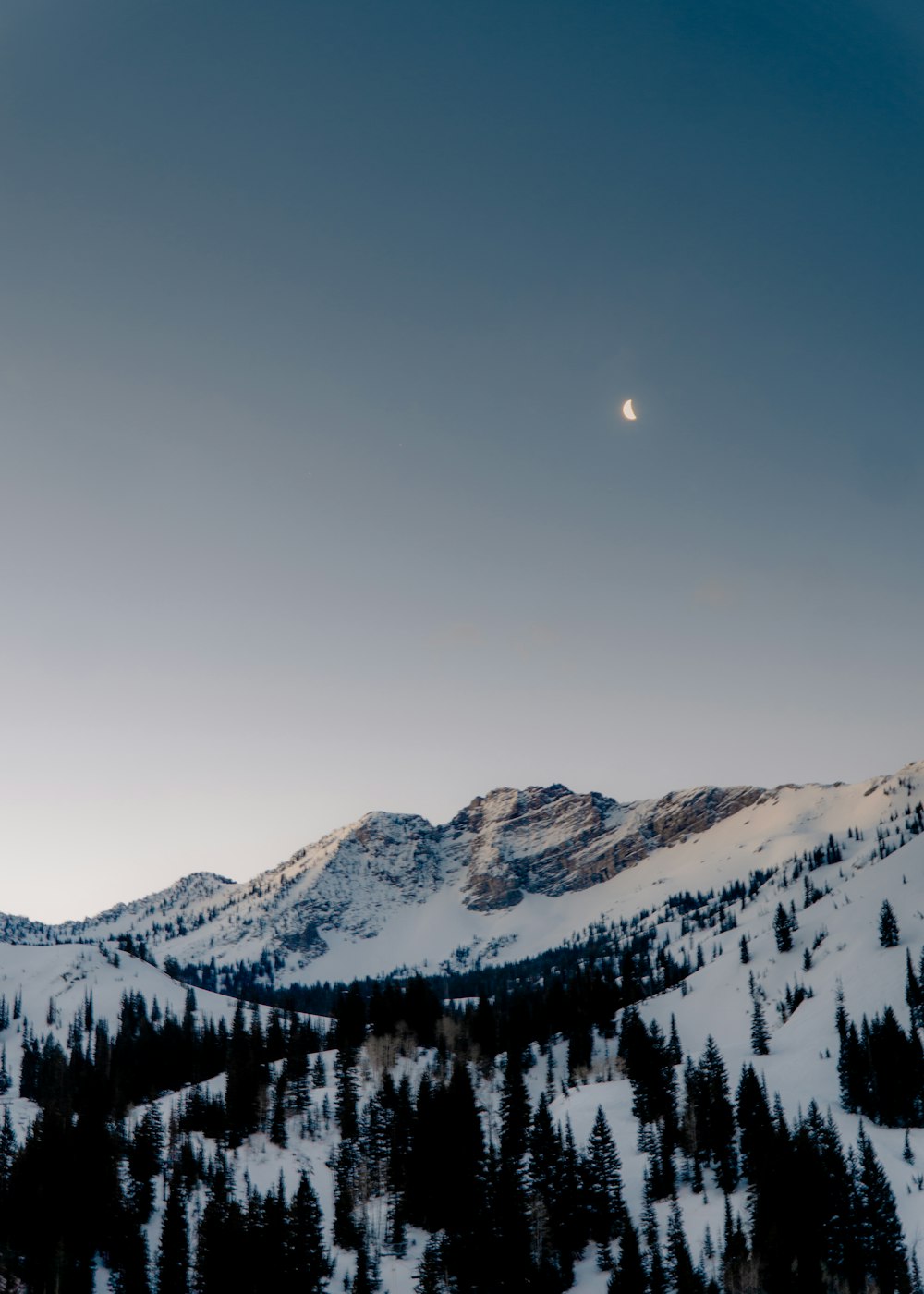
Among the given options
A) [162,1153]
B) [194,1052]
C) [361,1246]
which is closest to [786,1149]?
[361,1246]

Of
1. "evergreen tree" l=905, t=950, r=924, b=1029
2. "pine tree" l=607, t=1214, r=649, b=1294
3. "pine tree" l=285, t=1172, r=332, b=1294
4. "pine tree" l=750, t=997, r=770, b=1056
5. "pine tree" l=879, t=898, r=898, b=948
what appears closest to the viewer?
"pine tree" l=607, t=1214, r=649, b=1294

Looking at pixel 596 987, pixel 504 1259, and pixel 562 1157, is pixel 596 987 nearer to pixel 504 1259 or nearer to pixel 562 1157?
pixel 562 1157

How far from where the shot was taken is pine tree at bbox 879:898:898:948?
171750mm

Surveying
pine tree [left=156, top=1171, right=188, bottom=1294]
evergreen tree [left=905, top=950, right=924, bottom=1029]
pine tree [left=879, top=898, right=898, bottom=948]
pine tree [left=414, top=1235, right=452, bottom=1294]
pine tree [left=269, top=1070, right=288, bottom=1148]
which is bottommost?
pine tree [left=414, top=1235, right=452, bottom=1294]

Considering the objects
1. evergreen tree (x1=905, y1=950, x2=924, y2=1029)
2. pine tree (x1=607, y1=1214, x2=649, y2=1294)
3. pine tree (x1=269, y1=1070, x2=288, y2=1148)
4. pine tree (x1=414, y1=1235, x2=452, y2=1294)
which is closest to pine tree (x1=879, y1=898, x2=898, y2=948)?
evergreen tree (x1=905, y1=950, x2=924, y2=1029)

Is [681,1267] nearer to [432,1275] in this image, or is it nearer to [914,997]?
[432,1275]

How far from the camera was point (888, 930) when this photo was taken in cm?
17350

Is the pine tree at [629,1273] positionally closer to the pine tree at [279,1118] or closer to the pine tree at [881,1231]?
the pine tree at [881,1231]

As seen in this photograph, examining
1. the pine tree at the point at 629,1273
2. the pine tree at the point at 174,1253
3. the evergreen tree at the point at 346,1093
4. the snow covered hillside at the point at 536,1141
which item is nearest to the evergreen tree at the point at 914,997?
the snow covered hillside at the point at 536,1141

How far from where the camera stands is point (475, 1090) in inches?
5143

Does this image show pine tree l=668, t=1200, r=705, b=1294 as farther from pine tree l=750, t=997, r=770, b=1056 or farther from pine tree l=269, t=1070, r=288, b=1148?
pine tree l=750, t=997, r=770, b=1056

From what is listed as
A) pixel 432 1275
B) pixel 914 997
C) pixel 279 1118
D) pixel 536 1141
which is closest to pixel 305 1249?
pixel 432 1275

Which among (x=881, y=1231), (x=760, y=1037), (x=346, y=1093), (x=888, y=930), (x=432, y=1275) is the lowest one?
(x=432, y=1275)

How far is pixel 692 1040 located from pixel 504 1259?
103778mm
